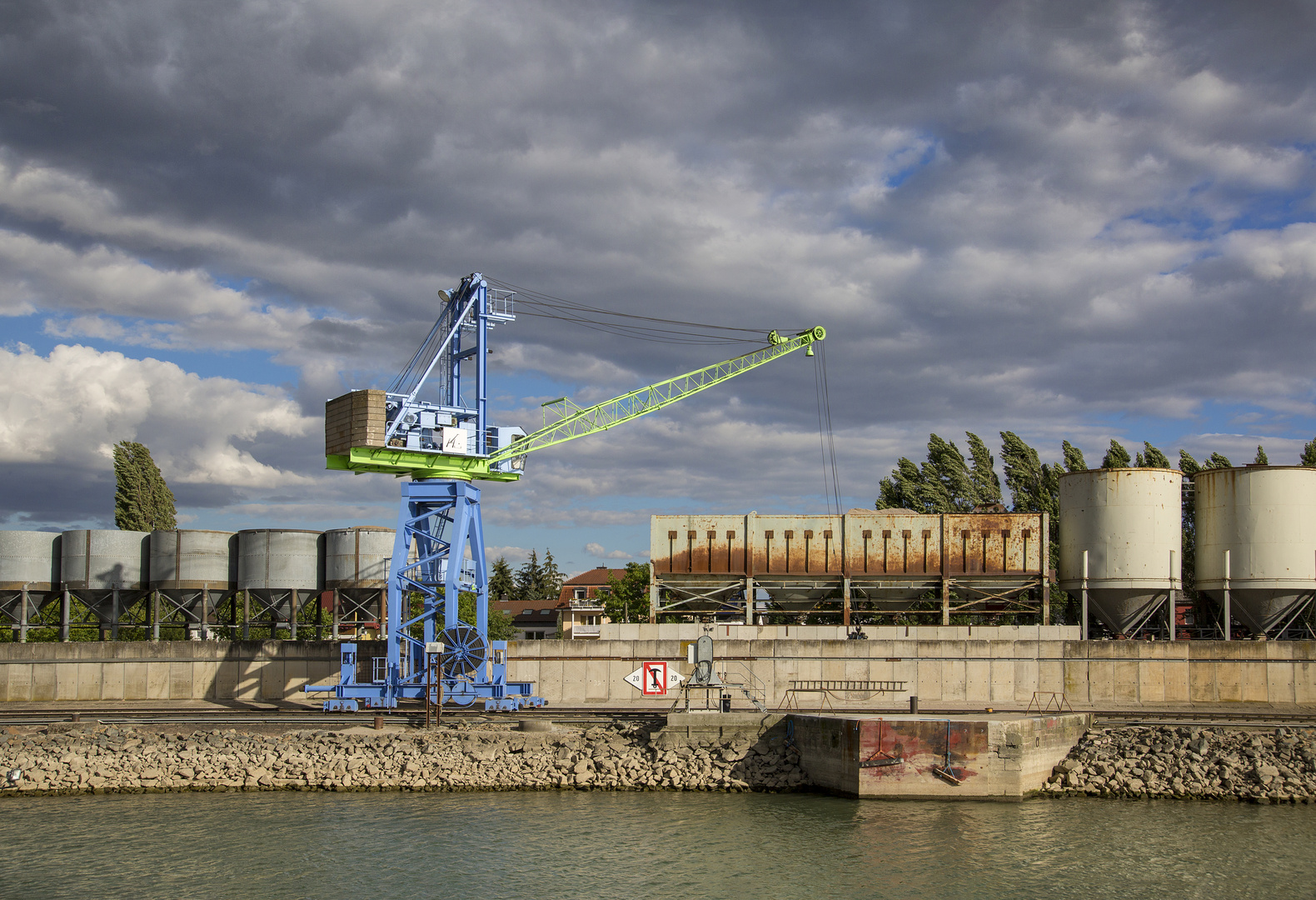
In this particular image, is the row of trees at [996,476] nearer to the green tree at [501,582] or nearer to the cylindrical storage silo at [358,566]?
the cylindrical storage silo at [358,566]

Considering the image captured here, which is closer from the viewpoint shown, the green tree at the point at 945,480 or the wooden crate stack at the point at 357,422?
the wooden crate stack at the point at 357,422

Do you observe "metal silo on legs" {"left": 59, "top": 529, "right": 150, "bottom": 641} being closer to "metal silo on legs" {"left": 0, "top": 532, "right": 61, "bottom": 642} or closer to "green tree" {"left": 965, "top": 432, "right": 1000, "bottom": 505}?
"metal silo on legs" {"left": 0, "top": 532, "right": 61, "bottom": 642}

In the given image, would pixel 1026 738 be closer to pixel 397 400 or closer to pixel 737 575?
pixel 737 575

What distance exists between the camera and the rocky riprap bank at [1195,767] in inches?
1158

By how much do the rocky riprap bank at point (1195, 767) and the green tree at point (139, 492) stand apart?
6581 centimetres

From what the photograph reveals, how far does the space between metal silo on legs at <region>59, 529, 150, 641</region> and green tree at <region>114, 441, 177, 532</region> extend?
79.3ft

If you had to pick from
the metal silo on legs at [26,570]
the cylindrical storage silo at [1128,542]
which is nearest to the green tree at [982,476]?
the cylindrical storage silo at [1128,542]

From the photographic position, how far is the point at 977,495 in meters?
64.9

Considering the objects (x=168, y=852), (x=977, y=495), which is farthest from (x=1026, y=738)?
(x=977, y=495)

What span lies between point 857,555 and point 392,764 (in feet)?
77.6

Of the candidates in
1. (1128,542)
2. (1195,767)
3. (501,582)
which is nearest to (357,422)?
(1195,767)

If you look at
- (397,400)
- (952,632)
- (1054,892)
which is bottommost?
(1054,892)

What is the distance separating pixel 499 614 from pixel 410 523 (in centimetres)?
4347

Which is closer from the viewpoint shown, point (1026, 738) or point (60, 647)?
point (1026, 738)
